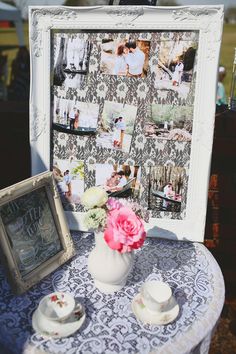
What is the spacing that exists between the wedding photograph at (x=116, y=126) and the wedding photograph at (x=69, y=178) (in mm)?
115

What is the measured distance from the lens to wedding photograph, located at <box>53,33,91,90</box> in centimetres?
108

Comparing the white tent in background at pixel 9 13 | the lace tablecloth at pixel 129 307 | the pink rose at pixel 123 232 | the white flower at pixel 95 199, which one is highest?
the white tent in background at pixel 9 13

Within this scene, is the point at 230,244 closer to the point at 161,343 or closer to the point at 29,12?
the point at 161,343

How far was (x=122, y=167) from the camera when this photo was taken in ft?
3.83

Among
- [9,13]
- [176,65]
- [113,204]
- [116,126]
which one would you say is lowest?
[113,204]

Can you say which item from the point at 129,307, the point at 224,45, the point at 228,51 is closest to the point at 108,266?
the point at 129,307

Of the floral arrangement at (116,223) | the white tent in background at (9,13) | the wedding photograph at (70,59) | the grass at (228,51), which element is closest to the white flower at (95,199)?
the floral arrangement at (116,223)

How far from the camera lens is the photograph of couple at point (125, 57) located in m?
1.05

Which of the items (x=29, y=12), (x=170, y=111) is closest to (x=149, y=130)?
(x=170, y=111)

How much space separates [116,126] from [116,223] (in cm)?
37

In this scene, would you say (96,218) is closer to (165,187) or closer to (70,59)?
(165,187)

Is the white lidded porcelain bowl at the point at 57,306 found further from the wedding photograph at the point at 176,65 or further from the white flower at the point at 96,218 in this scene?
the wedding photograph at the point at 176,65

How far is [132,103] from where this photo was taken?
1.10 metres

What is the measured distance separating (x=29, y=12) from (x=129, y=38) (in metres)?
0.32
